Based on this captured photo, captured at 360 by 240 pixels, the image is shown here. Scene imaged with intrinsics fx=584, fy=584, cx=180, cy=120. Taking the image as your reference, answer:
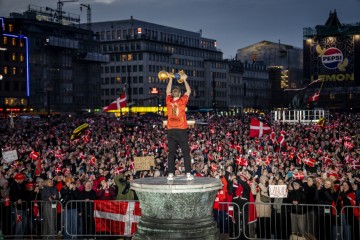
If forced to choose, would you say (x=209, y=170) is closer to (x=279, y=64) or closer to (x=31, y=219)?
(x=31, y=219)

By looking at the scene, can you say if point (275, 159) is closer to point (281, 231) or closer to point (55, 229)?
point (281, 231)

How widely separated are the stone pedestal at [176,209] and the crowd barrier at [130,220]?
15.6ft

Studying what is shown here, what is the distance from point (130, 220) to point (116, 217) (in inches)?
15.9

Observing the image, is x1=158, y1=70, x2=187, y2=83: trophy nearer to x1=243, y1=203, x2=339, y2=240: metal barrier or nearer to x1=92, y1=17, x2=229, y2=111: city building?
x1=243, y1=203, x2=339, y2=240: metal barrier

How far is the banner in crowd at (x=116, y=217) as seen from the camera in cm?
1455

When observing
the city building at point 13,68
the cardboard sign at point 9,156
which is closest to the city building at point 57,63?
the city building at point 13,68

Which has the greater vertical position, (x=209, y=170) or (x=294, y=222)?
(x=209, y=170)

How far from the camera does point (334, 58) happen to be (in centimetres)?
9738

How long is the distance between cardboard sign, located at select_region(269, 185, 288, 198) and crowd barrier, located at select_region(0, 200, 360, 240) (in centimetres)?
26

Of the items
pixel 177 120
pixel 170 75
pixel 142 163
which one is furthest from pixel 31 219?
pixel 170 75

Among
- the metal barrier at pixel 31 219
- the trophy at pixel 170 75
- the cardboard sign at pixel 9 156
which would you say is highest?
the trophy at pixel 170 75

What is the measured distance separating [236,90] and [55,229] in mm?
145672

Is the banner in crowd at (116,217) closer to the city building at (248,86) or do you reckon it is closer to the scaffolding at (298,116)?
the scaffolding at (298,116)

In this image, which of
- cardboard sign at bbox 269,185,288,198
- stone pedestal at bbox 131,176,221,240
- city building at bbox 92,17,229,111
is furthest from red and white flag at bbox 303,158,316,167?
city building at bbox 92,17,229,111
